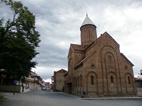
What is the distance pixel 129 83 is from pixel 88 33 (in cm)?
1787

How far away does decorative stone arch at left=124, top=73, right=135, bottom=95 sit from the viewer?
3392cm

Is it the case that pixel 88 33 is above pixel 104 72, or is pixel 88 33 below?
above

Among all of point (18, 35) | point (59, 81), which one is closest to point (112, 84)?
point (18, 35)

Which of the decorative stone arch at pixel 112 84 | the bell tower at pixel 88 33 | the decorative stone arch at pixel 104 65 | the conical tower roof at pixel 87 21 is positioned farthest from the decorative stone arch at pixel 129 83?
the conical tower roof at pixel 87 21

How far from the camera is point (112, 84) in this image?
33.2 m

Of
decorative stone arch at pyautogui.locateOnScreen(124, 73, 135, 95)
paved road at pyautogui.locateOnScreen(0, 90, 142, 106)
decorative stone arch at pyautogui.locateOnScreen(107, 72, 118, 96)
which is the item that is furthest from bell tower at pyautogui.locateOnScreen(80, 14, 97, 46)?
paved road at pyautogui.locateOnScreen(0, 90, 142, 106)

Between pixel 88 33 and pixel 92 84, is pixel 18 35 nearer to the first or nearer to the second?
pixel 92 84

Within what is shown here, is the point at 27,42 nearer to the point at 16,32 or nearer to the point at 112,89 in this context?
the point at 16,32

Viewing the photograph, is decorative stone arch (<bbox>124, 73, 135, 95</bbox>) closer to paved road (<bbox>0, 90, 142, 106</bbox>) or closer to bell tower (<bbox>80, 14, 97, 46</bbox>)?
paved road (<bbox>0, 90, 142, 106</bbox>)

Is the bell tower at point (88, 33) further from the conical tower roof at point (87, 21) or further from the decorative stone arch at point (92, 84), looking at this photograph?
the decorative stone arch at point (92, 84)

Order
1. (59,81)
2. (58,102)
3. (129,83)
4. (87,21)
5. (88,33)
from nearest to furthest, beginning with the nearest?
(58,102)
(129,83)
(88,33)
(87,21)
(59,81)

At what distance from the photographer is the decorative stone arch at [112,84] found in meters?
32.4

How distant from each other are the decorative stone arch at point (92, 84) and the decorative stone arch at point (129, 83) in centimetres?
791

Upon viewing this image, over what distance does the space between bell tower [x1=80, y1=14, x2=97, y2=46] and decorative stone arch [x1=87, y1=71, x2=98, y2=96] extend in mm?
12762
